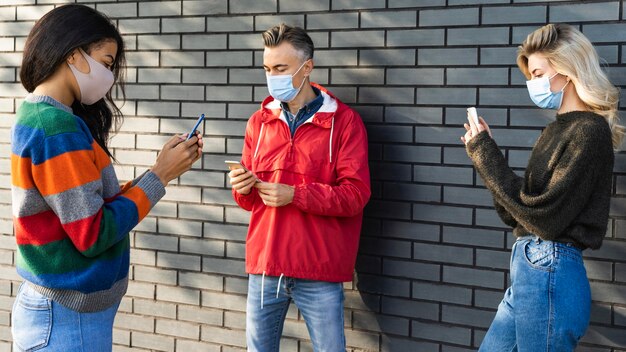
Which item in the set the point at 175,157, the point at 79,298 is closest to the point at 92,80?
the point at 175,157

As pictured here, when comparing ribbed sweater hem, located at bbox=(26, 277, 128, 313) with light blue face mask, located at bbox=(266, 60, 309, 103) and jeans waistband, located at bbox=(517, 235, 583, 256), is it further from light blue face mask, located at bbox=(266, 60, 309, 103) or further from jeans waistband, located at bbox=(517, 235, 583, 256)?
jeans waistband, located at bbox=(517, 235, 583, 256)

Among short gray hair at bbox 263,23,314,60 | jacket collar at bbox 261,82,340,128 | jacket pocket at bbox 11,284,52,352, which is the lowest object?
jacket pocket at bbox 11,284,52,352

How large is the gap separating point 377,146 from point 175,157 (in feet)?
4.68

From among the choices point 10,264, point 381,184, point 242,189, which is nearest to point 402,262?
point 381,184

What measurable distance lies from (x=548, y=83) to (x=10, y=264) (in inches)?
146

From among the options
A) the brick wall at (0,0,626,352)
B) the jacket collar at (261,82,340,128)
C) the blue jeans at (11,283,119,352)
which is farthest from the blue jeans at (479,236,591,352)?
the blue jeans at (11,283,119,352)

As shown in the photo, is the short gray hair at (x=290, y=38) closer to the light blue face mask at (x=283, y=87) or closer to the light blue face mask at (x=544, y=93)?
the light blue face mask at (x=283, y=87)

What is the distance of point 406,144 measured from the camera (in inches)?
161

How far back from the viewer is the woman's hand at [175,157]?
2.96 meters

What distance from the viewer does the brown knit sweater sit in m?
2.99

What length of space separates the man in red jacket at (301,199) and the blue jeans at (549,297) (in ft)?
3.01

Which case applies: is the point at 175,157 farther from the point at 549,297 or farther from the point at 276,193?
the point at 549,297

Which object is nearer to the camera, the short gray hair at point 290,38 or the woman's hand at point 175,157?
the woman's hand at point 175,157

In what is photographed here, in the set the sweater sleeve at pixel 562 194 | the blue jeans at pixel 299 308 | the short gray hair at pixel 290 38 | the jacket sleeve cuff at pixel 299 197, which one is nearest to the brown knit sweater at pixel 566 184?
the sweater sleeve at pixel 562 194
